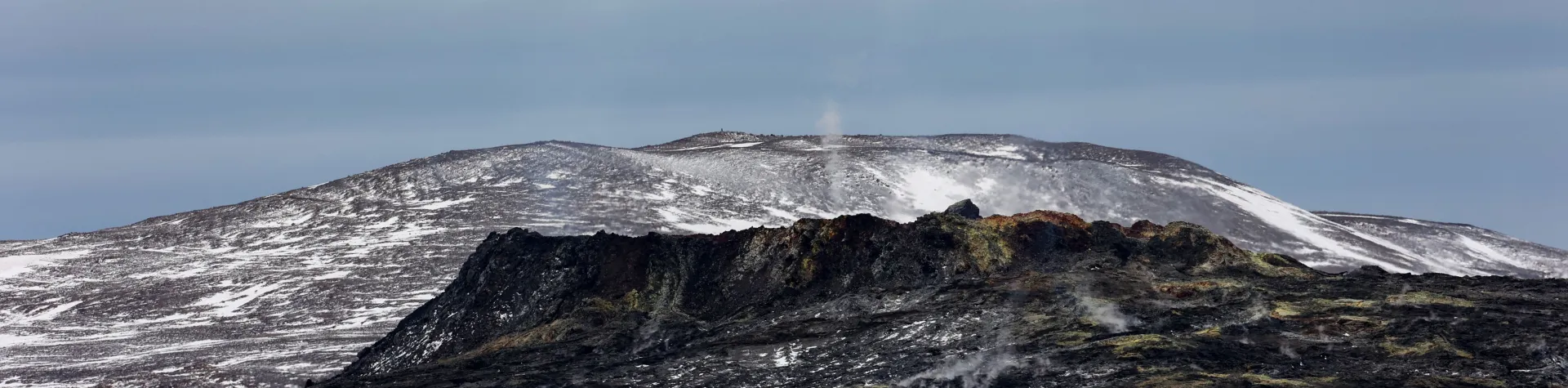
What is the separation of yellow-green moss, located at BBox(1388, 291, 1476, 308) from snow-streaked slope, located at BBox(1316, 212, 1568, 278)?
256 ft

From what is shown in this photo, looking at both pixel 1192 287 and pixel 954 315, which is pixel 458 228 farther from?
pixel 1192 287

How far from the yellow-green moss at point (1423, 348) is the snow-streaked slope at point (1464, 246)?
84421mm

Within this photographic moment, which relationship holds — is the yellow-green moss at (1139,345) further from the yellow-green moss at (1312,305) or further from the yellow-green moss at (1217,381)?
the yellow-green moss at (1312,305)

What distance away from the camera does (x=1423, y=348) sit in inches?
1642

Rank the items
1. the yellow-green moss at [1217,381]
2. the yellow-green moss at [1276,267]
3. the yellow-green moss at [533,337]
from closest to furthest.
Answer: the yellow-green moss at [1217,381], the yellow-green moss at [533,337], the yellow-green moss at [1276,267]

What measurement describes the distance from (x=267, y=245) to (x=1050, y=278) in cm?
8792

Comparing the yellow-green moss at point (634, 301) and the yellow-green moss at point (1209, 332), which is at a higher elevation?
the yellow-green moss at point (1209, 332)

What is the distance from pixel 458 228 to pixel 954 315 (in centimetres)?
8295

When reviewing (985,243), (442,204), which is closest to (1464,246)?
(442,204)

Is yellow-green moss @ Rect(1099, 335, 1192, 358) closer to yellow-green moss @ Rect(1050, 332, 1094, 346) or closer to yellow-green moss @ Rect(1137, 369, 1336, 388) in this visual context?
yellow-green moss @ Rect(1050, 332, 1094, 346)

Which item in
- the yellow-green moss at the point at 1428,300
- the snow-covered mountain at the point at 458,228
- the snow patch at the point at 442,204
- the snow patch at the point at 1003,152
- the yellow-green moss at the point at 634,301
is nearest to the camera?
the yellow-green moss at the point at 1428,300

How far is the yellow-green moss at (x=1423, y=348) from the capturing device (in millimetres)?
41125

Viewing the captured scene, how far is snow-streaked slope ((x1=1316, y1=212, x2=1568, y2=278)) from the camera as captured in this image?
126 meters

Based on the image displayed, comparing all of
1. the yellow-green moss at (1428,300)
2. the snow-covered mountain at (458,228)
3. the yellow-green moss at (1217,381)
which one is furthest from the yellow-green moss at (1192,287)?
the snow-covered mountain at (458,228)
